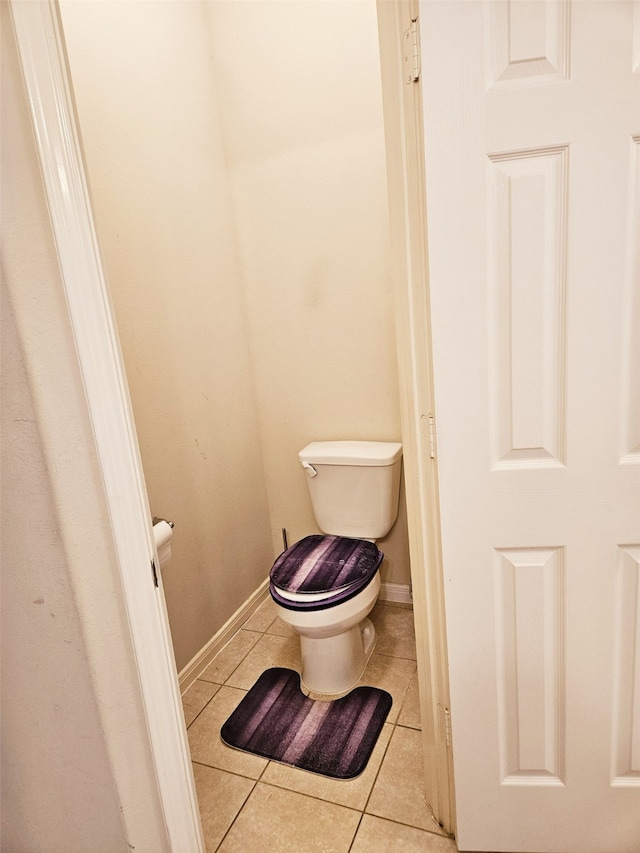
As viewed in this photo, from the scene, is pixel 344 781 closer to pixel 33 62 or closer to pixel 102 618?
pixel 102 618

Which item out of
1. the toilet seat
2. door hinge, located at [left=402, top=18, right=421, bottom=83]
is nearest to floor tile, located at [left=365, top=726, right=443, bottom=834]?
the toilet seat

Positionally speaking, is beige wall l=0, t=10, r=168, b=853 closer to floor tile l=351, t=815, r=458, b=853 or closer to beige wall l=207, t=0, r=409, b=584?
floor tile l=351, t=815, r=458, b=853

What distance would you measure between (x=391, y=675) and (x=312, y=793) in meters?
0.55

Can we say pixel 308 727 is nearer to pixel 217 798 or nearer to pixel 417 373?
pixel 217 798

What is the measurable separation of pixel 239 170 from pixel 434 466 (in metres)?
1.64

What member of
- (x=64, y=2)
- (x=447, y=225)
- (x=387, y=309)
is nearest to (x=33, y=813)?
(x=447, y=225)

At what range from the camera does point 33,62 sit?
2.72 feet

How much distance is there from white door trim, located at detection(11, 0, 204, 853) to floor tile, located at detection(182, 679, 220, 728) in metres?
0.74

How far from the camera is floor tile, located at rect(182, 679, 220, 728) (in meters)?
1.90

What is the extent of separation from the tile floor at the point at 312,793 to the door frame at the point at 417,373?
0.41 feet

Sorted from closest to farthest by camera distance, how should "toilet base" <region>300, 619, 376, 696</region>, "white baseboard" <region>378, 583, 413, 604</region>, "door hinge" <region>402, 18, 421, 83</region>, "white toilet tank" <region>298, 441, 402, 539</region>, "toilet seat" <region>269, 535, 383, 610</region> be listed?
"door hinge" <region>402, 18, 421, 83</region> < "toilet seat" <region>269, 535, 383, 610</region> < "toilet base" <region>300, 619, 376, 696</region> < "white toilet tank" <region>298, 441, 402, 539</region> < "white baseboard" <region>378, 583, 413, 604</region>

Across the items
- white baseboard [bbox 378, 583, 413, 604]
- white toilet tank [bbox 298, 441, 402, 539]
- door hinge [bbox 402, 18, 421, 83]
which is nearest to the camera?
door hinge [bbox 402, 18, 421, 83]

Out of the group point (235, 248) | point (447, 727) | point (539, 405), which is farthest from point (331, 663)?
point (235, 248)

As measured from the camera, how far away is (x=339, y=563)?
190 cm
